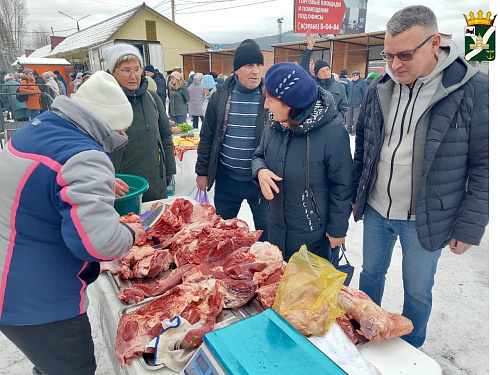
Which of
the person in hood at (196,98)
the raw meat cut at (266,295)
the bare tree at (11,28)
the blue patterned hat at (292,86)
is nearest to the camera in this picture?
the raw meat cut at (266,295)

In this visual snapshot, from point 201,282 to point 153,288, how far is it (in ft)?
0.91

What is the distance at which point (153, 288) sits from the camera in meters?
1.69

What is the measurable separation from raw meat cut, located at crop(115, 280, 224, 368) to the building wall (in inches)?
1101

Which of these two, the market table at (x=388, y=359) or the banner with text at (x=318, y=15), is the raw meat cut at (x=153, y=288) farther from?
the banner with text at (x=318, y=15)

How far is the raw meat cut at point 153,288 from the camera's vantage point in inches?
63.8

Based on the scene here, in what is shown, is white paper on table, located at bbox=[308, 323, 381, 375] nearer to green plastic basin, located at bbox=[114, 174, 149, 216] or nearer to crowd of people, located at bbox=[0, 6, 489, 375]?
crowd of people, located at bbox=[0, 6, 489, 375]

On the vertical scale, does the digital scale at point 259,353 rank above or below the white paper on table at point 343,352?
above

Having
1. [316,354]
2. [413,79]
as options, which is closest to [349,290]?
[316,354]

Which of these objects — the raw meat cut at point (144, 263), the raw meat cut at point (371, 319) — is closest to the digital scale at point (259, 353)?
the raw meat cut at point (371, 319)

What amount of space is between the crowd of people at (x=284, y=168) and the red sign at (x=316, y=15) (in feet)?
27.3

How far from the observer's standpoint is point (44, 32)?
59.2 metres

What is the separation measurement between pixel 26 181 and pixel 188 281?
834mm

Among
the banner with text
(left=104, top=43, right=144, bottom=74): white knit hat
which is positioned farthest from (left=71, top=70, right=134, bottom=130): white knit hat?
the banner with text

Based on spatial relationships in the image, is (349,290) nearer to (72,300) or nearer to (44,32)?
(72,300)
